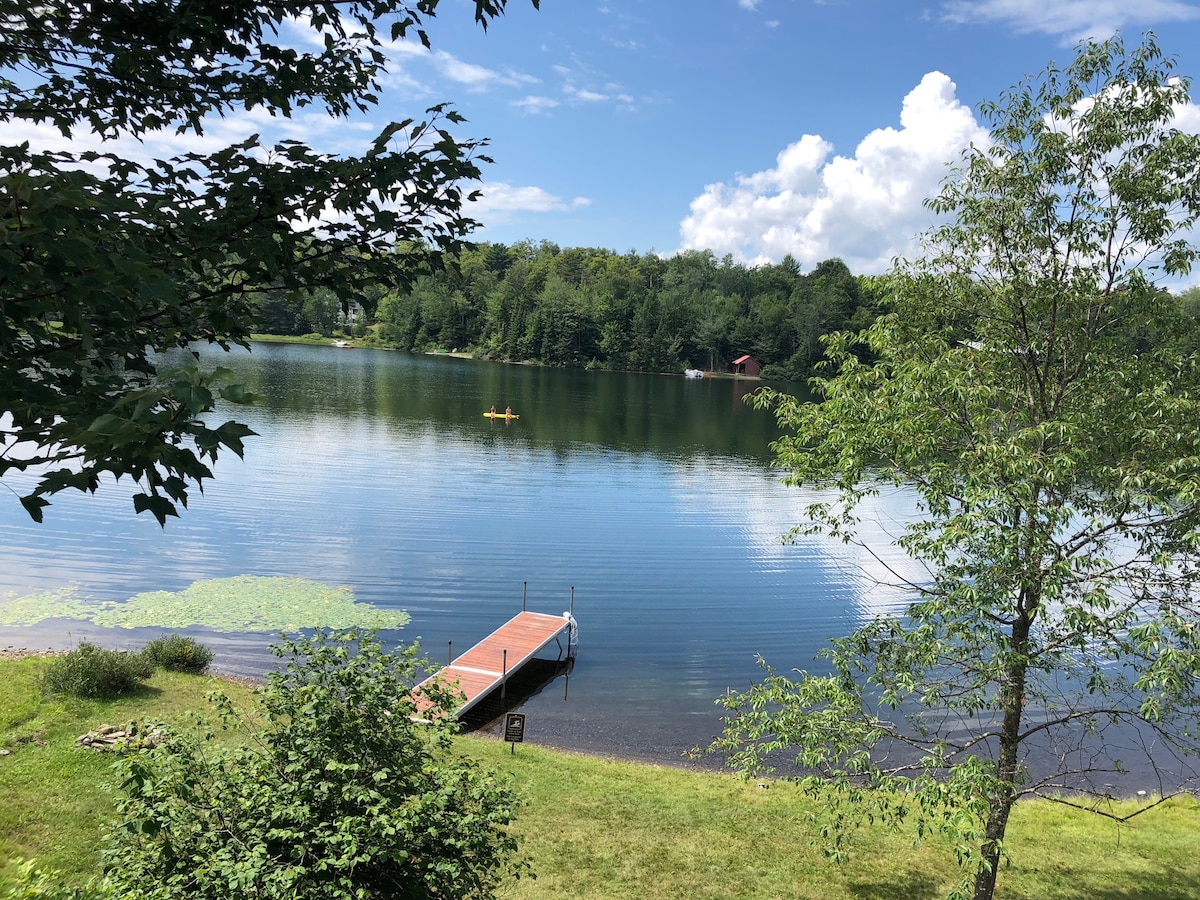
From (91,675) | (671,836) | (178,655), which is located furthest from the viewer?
(178,655)

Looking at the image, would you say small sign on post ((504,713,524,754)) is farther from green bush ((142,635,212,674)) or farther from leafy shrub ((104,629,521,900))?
leafy shrub ((104,629,521,900))

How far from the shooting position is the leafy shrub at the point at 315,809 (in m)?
5.16

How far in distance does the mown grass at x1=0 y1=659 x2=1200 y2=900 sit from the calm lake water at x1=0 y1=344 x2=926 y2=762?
2.74 meters

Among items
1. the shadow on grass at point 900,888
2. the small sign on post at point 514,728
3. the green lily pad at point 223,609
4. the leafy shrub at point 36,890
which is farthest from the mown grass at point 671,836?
the green lily pad at point 223,609

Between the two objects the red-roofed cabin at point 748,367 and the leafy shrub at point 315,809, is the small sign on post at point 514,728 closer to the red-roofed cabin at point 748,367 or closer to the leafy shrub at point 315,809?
the leafy shrub at point 315,809

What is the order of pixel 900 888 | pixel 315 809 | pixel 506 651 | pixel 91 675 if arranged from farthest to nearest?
pixel 506 651 → pixel 91 675 → pixel 900 888 → pixel 315 809

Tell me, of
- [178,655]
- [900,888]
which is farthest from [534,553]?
[900,888]

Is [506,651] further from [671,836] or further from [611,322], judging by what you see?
[611,322]

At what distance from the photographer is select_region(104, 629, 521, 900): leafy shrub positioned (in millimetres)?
5156

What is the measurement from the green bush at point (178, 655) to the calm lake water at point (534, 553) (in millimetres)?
1211

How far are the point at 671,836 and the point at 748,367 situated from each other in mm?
114596

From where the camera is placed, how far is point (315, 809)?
19.0ft

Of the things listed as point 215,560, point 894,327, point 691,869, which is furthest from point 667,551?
point 894,327

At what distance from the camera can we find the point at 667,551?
89.6ft
